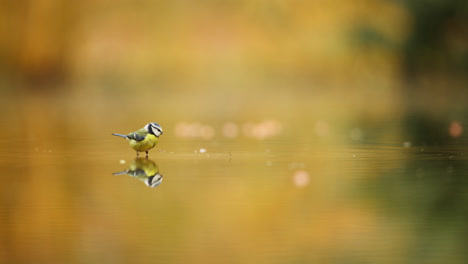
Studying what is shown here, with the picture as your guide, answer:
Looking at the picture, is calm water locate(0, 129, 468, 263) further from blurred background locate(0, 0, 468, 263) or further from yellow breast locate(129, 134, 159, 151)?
yellow breast locate(129, 134, 159, 151)

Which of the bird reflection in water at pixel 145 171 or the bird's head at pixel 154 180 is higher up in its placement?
the bird reflection in water at pixel 145 171

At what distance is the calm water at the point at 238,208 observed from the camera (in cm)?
259

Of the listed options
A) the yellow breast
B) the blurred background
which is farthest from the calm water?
the yellow breast

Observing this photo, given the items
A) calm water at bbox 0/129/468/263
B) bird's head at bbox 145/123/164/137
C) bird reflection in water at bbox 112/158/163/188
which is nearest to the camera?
calm water at bbox 0/129/468/263

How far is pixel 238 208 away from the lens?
3410 millimetres

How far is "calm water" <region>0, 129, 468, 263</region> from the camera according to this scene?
8.48ft

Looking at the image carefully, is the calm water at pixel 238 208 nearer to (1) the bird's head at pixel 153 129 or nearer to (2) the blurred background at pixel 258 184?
(2) the blurred background at pixel 258 184

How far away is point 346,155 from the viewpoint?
18.9 ft

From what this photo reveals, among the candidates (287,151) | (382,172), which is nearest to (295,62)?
(287,151)

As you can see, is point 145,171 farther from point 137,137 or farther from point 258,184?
point 258,184

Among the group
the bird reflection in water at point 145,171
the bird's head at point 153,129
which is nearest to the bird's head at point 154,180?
the bird reflection in water at point 145,171

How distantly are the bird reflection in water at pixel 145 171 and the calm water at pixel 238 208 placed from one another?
2 cm

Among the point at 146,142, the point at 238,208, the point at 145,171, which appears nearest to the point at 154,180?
the point at 145,171

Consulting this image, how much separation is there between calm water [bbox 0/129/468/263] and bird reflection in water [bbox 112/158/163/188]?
2 centimetres
